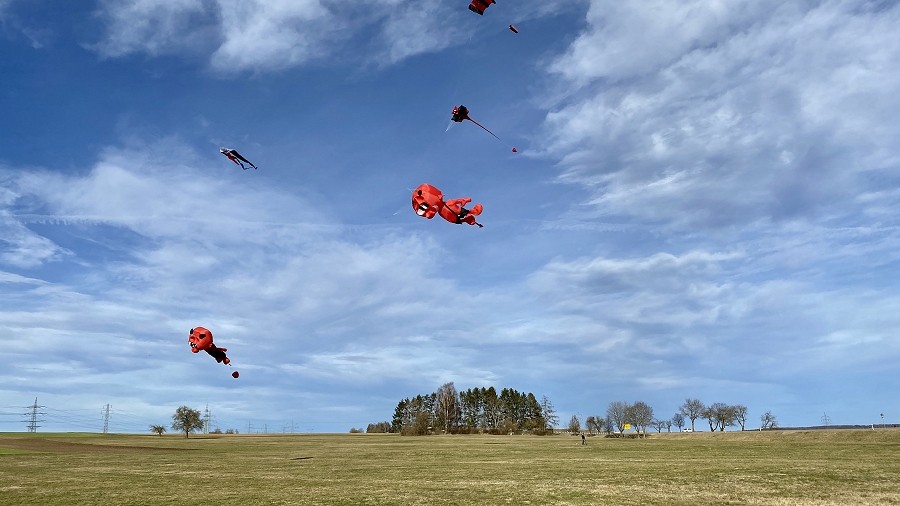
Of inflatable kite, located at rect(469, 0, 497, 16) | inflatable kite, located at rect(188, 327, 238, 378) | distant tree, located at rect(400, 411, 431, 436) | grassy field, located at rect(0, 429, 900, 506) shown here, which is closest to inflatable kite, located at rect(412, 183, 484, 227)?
inflatable kite, located at rect(469, 0, 497, 16)

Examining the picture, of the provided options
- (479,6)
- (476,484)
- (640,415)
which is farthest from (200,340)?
(640,415)

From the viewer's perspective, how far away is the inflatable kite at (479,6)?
2244cm

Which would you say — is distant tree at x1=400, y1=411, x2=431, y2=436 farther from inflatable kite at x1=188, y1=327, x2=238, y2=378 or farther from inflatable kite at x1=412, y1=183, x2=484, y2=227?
inflatable kite at x1=412, y1=183, x2=484, y2=227

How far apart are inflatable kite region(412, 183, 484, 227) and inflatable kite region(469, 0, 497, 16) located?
6865 millimetres

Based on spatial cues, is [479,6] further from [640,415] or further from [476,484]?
[640,415]

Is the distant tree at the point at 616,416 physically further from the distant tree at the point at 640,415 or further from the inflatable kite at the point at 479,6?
the inflatable kite at the point at 479,6

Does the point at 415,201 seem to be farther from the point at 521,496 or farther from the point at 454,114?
the point at 521,496

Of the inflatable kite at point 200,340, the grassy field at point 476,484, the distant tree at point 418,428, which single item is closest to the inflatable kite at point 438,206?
the grassy field at point 476,484

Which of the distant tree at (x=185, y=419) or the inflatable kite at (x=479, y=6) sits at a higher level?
the inflatable kite at (x=479, y=6)

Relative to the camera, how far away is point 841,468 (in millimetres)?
36750

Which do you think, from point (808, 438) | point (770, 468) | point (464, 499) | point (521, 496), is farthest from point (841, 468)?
point (808, 438)

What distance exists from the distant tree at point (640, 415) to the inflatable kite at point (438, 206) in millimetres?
173787

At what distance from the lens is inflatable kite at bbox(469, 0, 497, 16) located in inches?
884

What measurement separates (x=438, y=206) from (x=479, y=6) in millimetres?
7728
